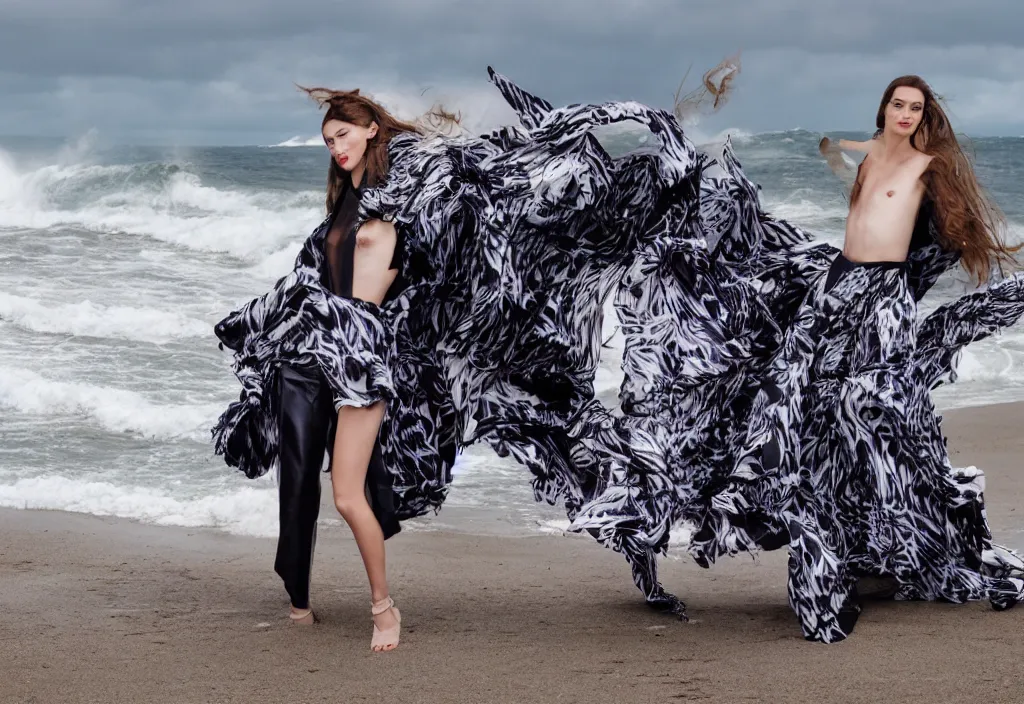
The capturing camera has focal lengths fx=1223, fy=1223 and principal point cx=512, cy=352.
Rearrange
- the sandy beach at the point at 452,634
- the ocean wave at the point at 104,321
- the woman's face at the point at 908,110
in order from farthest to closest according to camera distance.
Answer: the ocean wave at the point at 104,321 < the woman's face at the point at 908,110 < the sandy beach at the point at 452,634

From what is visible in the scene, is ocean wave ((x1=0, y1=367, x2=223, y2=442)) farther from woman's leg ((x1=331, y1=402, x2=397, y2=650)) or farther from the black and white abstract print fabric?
woman's leg ((x1=331, y1=402, x2=397, y2=650))

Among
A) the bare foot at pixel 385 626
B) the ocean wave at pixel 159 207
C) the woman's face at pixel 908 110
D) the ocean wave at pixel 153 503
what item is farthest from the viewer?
the ocean wave at pixel 159 207

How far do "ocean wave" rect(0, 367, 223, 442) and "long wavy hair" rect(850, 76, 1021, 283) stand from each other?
552 centimetres

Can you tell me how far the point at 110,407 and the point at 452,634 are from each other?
17.1 ft

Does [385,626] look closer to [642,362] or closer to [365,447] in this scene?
[365,447]

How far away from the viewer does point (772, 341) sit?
4.77 metres

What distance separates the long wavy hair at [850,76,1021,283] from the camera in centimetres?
447

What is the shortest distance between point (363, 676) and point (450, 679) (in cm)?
29

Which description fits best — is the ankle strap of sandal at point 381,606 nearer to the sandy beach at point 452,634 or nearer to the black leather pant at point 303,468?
the sandy beach at point 452,634

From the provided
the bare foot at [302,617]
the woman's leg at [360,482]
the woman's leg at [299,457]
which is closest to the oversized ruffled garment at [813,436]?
the woman's leg at [360,482]

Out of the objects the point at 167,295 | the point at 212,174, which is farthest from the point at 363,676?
the point at 212,174

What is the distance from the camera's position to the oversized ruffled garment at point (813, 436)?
14.4 feet

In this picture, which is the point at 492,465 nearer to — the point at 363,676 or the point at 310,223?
the point at 363,676

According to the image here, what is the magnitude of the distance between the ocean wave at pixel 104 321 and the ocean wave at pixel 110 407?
2.54 m
